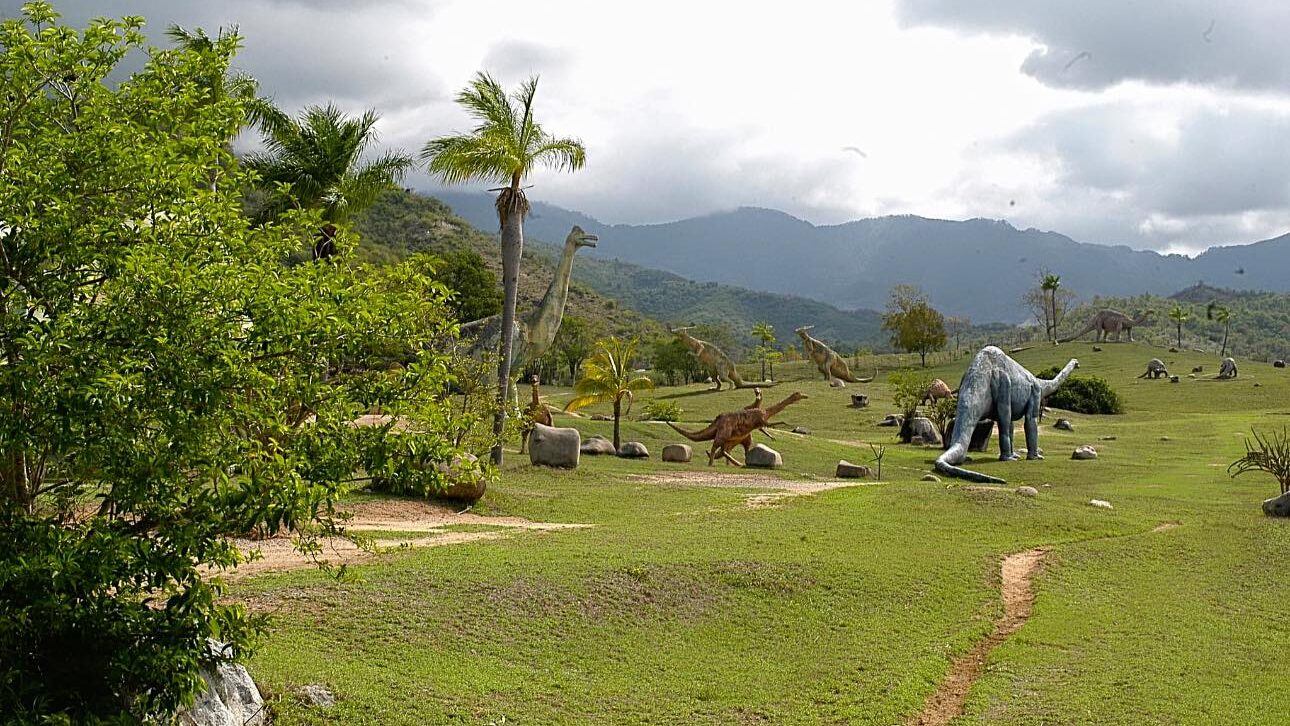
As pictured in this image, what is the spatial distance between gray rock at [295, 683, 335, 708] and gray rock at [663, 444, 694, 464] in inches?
861

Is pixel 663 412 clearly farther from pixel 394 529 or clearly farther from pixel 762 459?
pixel 394 529

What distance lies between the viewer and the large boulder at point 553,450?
26062mm

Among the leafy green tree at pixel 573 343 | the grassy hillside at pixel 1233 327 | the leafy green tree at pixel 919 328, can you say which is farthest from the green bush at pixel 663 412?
the grassy hillside at pixel 1233 327

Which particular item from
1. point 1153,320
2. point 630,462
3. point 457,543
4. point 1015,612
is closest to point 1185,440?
point 630,462

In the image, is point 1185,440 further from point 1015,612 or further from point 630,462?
point 1015,612

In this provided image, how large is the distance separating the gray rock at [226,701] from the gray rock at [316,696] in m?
0.47

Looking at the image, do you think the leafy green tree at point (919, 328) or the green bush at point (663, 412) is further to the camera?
the leafy green tree at point (919, 328)

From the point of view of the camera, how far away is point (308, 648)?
31.7 feet

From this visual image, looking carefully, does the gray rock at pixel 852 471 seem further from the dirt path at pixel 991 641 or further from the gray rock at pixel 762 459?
the dirt path at pixel 991 641

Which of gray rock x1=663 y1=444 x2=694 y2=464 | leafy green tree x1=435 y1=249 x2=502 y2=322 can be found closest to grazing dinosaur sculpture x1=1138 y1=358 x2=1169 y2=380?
leafy green tree x1=435 y1=249 x2=502 y2=322

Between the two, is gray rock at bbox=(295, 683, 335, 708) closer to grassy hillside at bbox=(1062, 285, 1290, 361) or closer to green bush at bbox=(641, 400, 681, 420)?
green bush at bbox=(641, 400, 681, 420)

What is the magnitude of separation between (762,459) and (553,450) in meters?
7.11

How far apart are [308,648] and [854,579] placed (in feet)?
23.2

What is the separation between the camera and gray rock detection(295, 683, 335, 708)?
836cm
